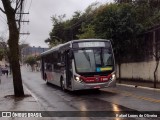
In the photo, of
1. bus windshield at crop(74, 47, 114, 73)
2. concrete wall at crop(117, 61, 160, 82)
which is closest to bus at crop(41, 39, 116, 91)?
bus windshield at crop(74, 47, 114, 73)

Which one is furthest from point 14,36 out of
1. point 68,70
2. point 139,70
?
point 139,70

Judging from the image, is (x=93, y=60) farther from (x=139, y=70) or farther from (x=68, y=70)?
(x=139, y=70)

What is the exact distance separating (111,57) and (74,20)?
51.7 m

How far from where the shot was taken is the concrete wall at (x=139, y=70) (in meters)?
28.6

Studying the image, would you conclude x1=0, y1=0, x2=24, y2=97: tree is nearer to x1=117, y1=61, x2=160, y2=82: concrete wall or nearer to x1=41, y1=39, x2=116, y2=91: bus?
x1=41, y1=39, x2=116, y2=91: bus

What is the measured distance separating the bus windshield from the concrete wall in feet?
26.1

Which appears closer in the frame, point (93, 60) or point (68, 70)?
point (93, 60)

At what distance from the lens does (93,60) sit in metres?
20.2

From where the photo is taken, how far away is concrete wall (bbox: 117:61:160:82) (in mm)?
28645

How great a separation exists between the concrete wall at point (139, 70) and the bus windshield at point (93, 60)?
795cm

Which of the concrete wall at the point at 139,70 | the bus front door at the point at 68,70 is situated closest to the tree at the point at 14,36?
the bus front door at the point at 68,70

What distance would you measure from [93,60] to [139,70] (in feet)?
37.3

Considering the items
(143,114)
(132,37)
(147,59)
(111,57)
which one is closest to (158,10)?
(132,37)

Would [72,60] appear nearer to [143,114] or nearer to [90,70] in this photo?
[90,70]
